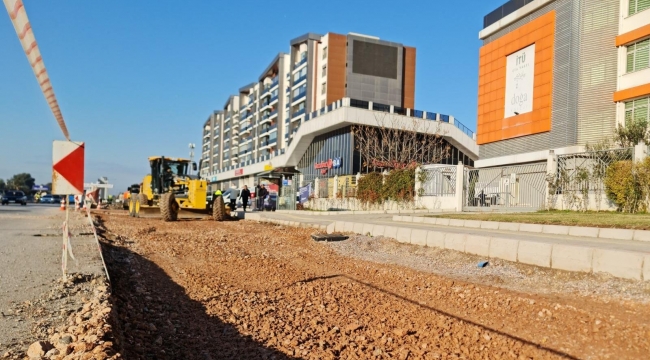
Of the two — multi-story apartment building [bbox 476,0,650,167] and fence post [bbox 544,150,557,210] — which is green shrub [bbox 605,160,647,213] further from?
multi-story apartment building [bbox 476,0,650,167]

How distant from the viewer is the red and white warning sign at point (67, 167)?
653 cm

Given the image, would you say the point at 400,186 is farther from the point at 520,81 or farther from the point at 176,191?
the point at 520,81

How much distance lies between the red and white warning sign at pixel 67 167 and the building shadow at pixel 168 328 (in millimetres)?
1364

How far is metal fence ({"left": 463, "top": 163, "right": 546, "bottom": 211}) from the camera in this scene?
66.8 ft

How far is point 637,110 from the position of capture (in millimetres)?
21672

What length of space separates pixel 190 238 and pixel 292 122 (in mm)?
56147

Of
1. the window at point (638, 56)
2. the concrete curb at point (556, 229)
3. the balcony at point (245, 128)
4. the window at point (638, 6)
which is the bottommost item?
the concrete curb at point (556, 229)

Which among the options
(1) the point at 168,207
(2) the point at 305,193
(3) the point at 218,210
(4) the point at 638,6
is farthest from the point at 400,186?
(2) the point at 305,193

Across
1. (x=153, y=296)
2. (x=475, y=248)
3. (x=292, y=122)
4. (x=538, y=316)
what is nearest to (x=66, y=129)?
(x=153, y=296)

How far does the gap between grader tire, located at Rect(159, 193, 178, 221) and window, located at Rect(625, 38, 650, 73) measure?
2035cm

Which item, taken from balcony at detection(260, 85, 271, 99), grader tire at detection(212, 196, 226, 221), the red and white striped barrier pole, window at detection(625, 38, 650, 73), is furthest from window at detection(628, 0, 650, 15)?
balcony at detection(260, 85, 271, 99)

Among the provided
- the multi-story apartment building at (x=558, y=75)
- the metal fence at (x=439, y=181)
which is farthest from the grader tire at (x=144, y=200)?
the multi-story apartment building at (x=558, y=75)

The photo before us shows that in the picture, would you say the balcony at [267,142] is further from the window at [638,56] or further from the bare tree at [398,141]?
the window at [638,56]

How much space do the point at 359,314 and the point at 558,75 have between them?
25.0 m
